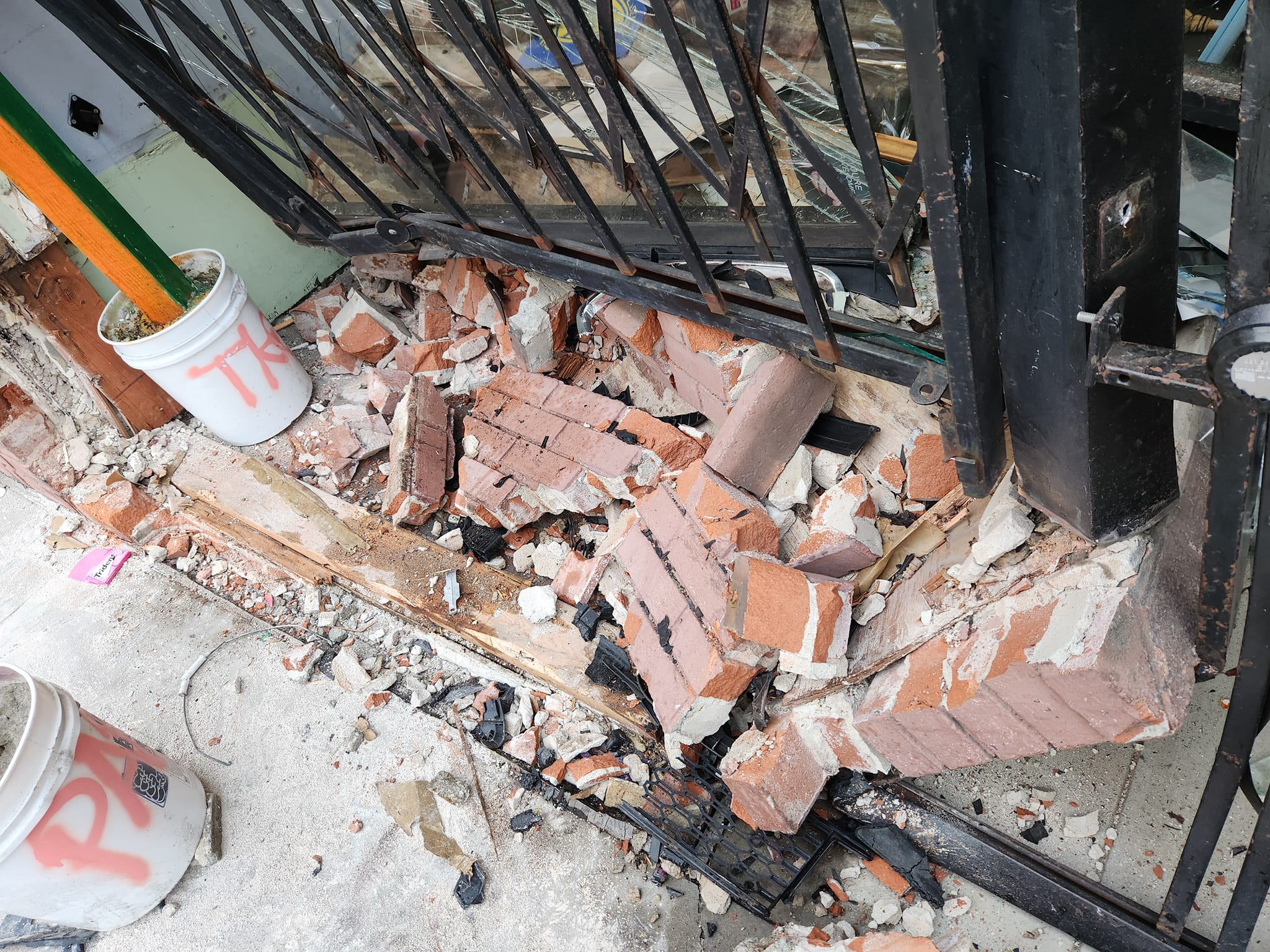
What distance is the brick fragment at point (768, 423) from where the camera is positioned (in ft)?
9.34

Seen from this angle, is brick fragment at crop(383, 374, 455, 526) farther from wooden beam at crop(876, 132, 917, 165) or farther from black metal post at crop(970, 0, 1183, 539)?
black metal post at crop(970, 0, 1183, 539)

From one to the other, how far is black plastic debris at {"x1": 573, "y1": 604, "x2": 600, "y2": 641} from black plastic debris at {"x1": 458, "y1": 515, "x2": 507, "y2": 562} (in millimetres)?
593

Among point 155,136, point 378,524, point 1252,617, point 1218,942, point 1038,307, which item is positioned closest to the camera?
point 1252,617

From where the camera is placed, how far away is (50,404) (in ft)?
14.1

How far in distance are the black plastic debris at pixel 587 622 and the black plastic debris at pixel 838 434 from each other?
3.38 ft

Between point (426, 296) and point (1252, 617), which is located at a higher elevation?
point (1252, 617)

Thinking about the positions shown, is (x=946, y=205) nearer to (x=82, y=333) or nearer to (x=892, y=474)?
(x=892, y=474)

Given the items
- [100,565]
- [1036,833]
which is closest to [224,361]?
[100,565]

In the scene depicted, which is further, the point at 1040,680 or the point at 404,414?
the point at 404,414

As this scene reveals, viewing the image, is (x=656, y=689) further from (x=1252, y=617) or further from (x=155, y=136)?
(x=155, y=136)

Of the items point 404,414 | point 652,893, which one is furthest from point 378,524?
point 652,893

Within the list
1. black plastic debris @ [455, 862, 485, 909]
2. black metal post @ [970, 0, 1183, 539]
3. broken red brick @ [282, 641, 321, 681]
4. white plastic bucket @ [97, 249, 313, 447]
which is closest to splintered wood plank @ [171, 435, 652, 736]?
white plastic bucket @ [97, 249, 313, 447]

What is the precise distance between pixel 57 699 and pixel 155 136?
115 inches

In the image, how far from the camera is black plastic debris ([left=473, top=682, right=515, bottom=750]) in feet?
10.00
